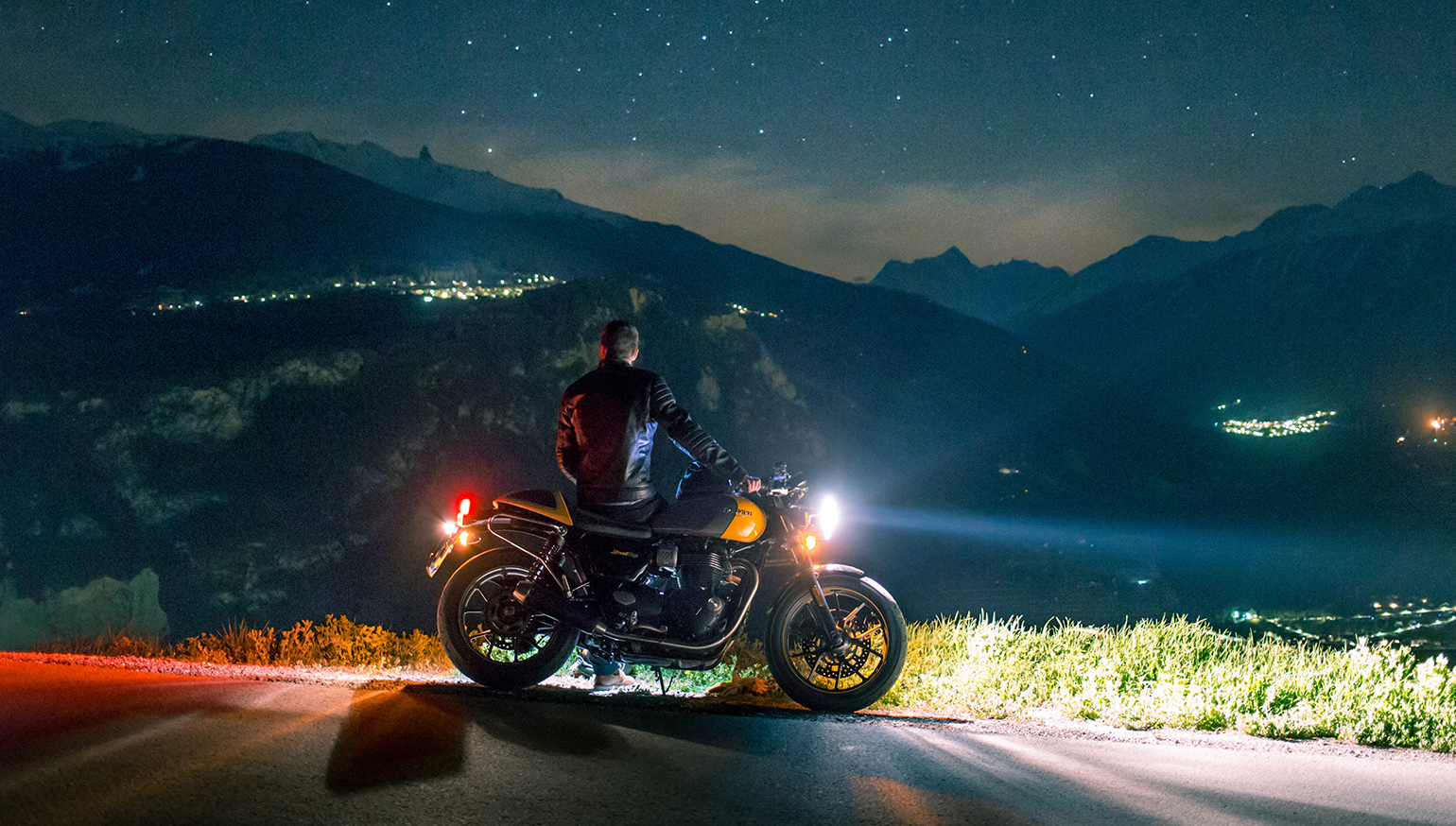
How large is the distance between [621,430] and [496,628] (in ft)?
5.21

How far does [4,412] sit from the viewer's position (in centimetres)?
7912

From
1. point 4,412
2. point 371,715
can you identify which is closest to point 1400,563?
point 371,715

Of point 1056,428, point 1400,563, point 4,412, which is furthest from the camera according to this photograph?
point 1056,428

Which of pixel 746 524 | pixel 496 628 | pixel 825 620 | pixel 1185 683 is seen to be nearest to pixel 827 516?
pixel 746 524

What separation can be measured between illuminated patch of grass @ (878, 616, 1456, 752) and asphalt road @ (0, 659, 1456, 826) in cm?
44

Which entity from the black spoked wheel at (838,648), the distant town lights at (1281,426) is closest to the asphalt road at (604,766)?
the black spoked wheel at (838,648)

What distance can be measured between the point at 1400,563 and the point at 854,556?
55.4 metres

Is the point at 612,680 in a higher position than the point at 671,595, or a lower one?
lower

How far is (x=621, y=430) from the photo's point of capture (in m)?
6.40

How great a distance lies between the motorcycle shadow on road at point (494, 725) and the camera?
4.47m

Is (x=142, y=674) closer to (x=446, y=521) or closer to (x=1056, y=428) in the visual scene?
(x=446, y=521)

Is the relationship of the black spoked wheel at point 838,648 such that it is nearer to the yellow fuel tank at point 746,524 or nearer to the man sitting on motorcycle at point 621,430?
the yellow fuel tank at point 746,524

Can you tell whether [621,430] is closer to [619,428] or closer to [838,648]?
[619,428]

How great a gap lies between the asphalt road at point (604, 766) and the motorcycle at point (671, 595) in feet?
1.52
